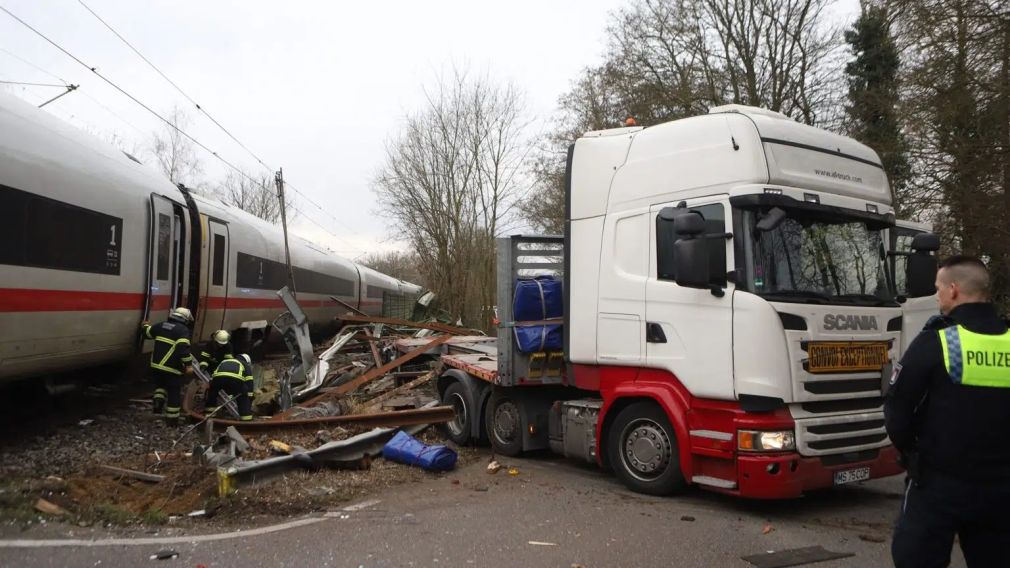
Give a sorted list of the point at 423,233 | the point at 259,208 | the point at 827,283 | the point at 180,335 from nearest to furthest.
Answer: the point at 827,283, the point at 180,335, the point at 423,233, the point at 259,208

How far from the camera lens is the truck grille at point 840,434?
497 centimetres

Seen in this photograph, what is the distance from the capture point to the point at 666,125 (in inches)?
230

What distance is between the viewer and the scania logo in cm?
507

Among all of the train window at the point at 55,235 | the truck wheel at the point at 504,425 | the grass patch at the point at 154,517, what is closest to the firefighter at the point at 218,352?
the train window at the point at 55,235

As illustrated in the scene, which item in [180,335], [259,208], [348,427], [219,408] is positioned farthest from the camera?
[259,208]

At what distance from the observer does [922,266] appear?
5684 mm

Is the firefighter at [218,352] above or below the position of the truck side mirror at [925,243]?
below

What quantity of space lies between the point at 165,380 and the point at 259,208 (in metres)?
45.2

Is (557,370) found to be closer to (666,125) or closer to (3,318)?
(666,125)

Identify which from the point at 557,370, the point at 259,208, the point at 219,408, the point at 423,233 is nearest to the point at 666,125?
the point at 557,370

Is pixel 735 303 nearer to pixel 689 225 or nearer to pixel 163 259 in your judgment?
pixel 689 225

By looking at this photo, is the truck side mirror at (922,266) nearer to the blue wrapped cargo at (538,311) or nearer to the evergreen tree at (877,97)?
the blue wrapped cargo at (538,311)

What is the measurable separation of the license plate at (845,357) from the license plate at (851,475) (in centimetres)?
78

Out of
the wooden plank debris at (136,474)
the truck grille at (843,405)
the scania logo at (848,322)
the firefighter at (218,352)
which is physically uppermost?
the scania logo at (848,322)
